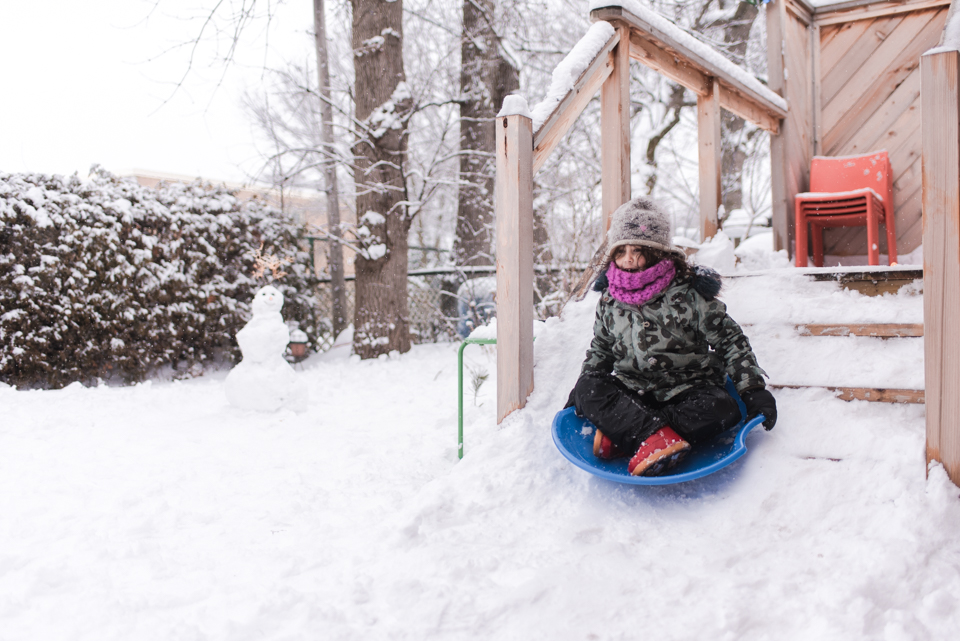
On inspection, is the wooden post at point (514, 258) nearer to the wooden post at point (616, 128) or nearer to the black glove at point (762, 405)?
the wooden post at point (616, 128)

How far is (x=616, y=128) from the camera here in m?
2.85

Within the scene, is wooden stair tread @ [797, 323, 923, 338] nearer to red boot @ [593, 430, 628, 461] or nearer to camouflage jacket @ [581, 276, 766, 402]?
camouflage jacket @ [581, 276, 766, 402]

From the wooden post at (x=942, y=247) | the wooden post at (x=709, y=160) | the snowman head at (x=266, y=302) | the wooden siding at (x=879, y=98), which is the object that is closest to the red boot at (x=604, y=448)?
the wooden post at (x=942, y=247)

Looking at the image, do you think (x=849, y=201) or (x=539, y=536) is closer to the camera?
(x=539, y=536)

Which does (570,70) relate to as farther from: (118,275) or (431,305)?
(431,305)

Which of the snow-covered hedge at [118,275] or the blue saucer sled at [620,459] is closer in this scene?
the blue saucer sled at [620,459]

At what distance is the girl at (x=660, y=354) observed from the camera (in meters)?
1.98

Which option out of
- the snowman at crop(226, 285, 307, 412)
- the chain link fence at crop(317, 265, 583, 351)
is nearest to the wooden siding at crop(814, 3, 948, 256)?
the chain link fence at crop(317, 265, 583, 351)

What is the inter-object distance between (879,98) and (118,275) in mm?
6424

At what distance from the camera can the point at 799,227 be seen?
3.96 m

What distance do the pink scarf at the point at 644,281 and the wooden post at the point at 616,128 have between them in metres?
0.79

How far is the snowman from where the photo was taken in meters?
4.12

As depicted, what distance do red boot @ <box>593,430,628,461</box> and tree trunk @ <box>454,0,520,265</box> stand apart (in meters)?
5.34

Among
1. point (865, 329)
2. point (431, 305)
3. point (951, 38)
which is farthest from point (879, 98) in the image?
point (431, 305)
